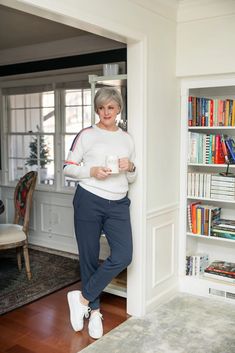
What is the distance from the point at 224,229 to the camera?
12.2ft

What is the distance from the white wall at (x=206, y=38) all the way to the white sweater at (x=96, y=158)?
1013 mm

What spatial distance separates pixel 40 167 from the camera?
18.2 feet

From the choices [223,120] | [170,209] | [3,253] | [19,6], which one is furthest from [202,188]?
[3,253]

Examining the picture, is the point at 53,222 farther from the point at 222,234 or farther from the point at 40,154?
the point at 222,234

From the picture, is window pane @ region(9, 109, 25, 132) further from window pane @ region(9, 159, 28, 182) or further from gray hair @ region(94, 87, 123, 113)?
gray hair @ region(94, 87, 123, 113)

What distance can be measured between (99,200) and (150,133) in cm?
72

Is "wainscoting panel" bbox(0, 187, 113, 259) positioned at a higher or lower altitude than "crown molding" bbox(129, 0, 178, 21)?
lower

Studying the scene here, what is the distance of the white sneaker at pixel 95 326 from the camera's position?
3.04m

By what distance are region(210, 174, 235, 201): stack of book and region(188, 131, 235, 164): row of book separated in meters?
0.14

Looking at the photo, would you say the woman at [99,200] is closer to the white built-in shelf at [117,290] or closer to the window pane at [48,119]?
the white built-in shelf at [117,290]

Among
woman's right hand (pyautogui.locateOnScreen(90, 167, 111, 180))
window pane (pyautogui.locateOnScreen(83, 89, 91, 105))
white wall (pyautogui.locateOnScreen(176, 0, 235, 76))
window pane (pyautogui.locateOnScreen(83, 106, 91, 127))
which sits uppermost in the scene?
white wall (pyautogui.locateOnScreen(176, 0, 235, 76))

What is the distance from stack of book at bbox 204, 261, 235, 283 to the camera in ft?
12.1

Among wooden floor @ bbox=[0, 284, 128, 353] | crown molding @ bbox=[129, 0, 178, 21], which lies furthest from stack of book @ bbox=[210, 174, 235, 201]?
crown molding @ bbox=[129, 0, 178, 21]

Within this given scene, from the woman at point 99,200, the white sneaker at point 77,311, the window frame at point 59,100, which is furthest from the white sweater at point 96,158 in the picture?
the window frame at point 59,100
